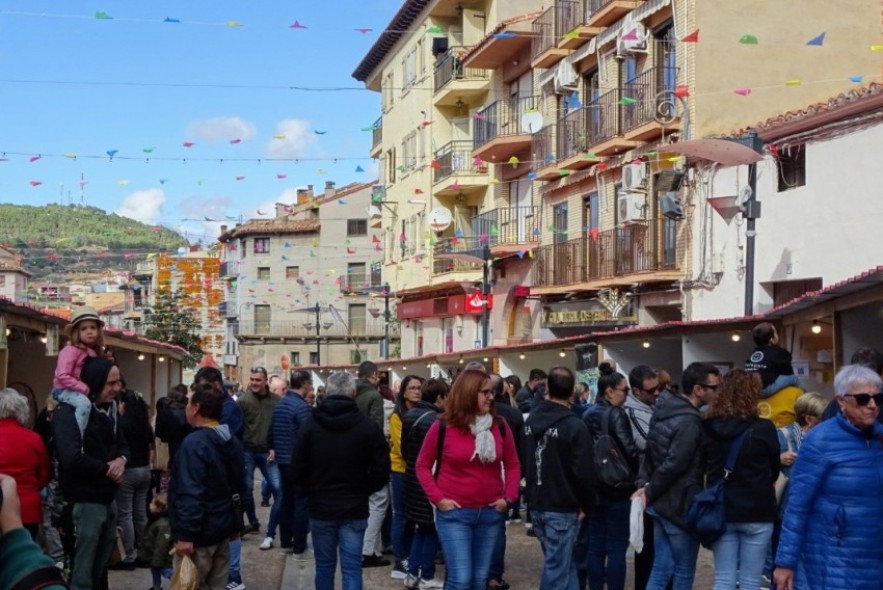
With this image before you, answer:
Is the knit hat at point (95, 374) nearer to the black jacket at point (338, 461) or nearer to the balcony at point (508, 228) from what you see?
the black jacket at point (338, 461)

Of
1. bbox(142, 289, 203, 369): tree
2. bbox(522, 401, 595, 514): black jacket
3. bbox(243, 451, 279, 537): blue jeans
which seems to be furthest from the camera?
bbox(142, 289, 203, 369): tree

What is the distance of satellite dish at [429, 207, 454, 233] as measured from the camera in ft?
130

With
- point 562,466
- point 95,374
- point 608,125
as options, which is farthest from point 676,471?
point 608,125

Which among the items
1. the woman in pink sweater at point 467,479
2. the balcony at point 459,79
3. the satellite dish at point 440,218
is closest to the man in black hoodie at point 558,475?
the woman in pink sweater at point 467,479

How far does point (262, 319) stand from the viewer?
83.1 m

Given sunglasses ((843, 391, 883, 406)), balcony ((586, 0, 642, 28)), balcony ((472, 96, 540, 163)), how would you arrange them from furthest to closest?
1. balcony ((472, 96, 540, 163))
2. balcony ((586, 0, 642, 28))
3. sunglasses ((843, 391, 883, 406))

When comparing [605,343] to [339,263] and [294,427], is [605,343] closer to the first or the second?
[294,427]

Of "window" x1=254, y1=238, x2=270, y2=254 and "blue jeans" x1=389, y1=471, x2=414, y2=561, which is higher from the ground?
"window" x1=254, y1=238, x2=270, y2=254

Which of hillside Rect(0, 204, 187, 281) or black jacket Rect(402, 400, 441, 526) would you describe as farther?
hillside Rect(0, 204, 187, 281)

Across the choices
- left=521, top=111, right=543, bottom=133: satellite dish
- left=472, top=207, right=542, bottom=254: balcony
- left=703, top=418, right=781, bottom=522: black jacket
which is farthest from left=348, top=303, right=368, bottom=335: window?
left=703, top=418, right=781, bottom=522: black jacket

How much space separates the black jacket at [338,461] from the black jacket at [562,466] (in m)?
1.09

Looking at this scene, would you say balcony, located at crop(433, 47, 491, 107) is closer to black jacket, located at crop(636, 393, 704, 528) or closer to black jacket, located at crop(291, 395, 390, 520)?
black jacket, located at crop(291, 395, 390, 520)

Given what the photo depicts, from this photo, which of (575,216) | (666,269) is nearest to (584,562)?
(666,269)

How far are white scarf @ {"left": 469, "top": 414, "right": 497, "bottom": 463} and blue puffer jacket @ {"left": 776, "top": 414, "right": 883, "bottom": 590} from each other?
7.49 ft
